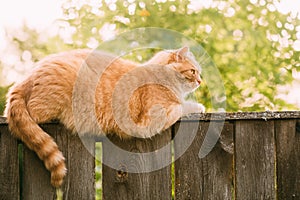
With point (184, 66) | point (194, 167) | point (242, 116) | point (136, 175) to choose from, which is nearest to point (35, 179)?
point (136, 175)

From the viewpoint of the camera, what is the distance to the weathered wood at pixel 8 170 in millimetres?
2146

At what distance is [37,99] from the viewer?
7.52ft

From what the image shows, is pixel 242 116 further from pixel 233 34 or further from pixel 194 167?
pixel 233 34

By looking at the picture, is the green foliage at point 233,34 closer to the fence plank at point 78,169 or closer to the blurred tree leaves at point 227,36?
the blurred tree leaves at point 227,36

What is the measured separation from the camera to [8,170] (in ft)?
7.06

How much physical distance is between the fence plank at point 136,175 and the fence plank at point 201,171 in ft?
0.19

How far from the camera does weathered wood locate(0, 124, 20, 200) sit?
2.15 meters

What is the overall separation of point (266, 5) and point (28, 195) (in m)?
2.83

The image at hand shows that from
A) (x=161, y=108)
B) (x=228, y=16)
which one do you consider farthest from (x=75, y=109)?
(x=228, y=16)

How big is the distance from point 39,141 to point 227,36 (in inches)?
93.3

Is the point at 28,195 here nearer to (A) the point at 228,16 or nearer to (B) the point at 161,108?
(B) the point at 161,108

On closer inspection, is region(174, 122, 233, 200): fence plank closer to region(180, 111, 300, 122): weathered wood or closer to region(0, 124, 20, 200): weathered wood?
region(180, 111, 300, 122): weathered wood

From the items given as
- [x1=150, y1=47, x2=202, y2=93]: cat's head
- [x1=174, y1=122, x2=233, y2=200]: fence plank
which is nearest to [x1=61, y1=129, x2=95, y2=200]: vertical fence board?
[x1=174, y1=122, x2=233, y2=200]: fence plank

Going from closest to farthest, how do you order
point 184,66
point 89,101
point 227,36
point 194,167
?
point 194,167
point 89,101
point 184,66
point 227,36
